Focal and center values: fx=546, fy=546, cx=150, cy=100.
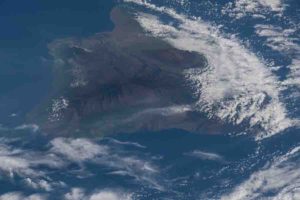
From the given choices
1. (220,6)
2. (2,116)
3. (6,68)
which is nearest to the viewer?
(2,116)

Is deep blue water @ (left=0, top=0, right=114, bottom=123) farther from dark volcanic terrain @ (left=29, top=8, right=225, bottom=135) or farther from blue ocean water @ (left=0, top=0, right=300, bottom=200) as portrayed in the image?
dark volcanic terrain @ (left=29, top=8, right=225, bottom=135)

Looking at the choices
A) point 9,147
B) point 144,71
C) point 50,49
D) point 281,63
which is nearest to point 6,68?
point 50,49

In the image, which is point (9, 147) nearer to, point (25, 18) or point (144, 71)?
point (144, 71)

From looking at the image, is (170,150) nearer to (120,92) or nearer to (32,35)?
(120,92)

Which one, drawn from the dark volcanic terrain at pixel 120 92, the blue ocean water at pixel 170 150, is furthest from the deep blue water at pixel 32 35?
the dark volcanic terrain at pixel 120 92

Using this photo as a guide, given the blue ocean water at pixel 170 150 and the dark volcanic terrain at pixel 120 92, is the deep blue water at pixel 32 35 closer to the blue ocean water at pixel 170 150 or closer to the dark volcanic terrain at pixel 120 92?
the blue ocean water at pixel 170 150

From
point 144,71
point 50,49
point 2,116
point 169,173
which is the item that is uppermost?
point 50,49
